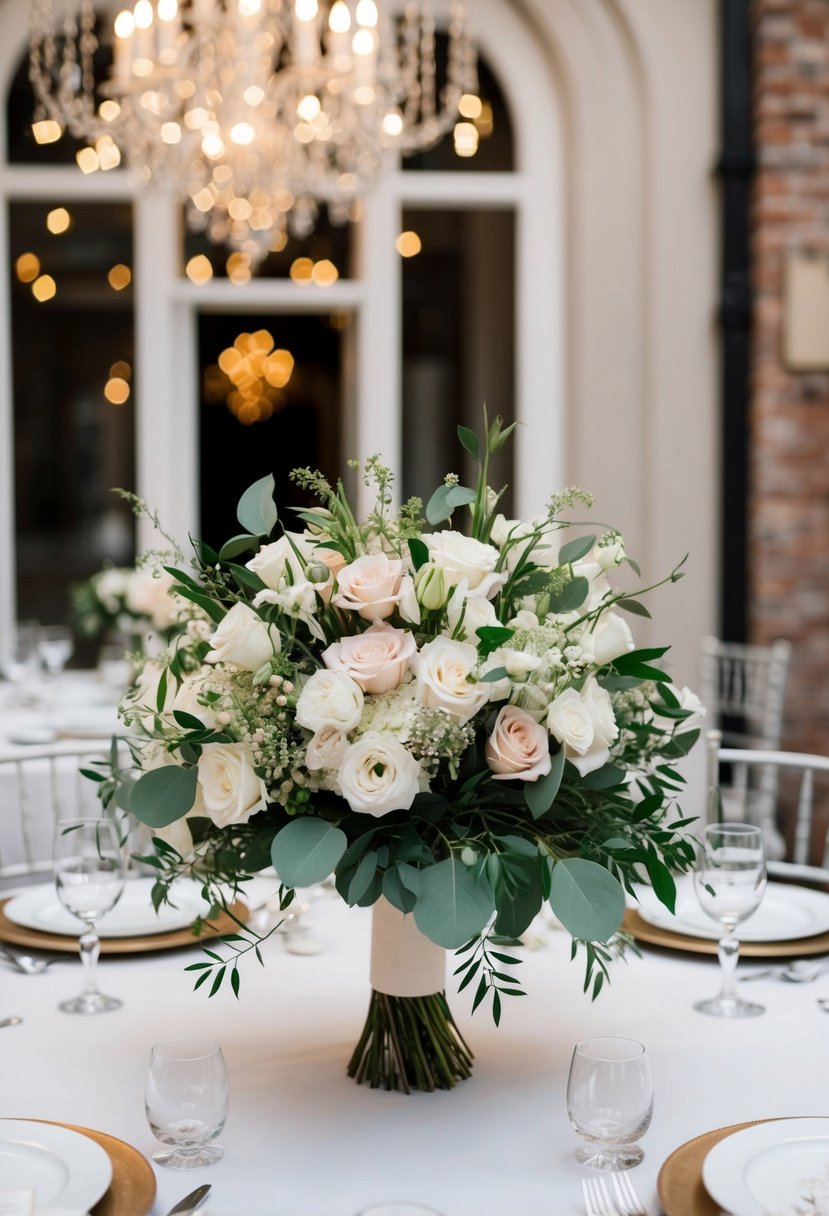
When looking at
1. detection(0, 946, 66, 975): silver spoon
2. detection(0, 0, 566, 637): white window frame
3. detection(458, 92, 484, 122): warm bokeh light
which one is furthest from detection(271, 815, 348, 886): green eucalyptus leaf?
detection(458, 92, 484, 122): warm bokeh light

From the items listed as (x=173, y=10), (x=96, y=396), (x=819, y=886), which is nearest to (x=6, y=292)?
(x=96, y=396)

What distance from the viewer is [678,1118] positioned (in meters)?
1.31

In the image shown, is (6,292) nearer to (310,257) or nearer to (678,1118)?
(310,257)

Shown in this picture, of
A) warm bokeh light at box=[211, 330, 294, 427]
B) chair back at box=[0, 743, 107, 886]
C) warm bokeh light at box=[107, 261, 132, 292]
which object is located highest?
warm bokeh light at box=[107, 261, 132, 292]

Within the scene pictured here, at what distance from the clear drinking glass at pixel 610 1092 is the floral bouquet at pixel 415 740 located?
2.6 inches

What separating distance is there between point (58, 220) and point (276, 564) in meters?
4.80

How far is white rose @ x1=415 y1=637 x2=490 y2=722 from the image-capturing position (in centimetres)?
121

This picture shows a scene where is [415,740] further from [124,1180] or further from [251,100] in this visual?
[251,100]

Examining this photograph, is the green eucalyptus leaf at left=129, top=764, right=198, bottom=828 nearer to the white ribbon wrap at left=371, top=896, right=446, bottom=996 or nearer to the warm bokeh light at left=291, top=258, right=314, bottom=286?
the white ribbon wrap at left=371, top=896, right=446, bottom=996

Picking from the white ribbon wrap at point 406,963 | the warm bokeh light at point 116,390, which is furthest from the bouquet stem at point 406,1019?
the warm bokeh light at point 116,390

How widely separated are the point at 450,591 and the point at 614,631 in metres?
0.17

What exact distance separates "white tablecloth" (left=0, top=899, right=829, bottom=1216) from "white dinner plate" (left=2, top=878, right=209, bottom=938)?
0.06 meters

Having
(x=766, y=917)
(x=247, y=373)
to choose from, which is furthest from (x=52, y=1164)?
(x=247, y=373)

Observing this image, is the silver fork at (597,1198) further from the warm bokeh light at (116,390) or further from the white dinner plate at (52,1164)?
the warm bokeh light at (116,390)
